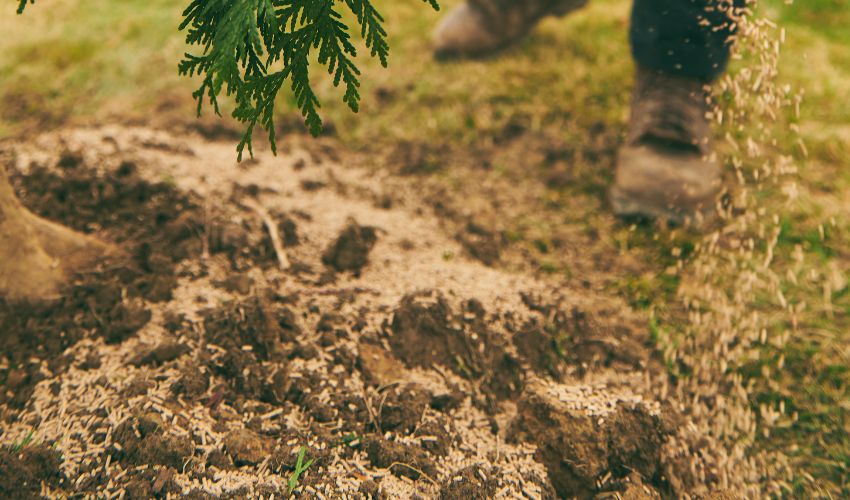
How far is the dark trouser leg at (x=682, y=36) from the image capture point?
1.97 meters

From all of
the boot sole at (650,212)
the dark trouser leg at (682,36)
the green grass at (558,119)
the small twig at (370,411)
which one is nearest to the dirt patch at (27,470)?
the small twig at (370,411)

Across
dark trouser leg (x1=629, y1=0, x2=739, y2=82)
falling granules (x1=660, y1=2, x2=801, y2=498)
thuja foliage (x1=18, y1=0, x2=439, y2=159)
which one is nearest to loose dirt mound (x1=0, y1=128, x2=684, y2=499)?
falling granules (x1=660, y1=2, x2=801, y2=498)

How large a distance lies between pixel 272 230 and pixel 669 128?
152 centimetres

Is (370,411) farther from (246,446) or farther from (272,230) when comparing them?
(272,230)

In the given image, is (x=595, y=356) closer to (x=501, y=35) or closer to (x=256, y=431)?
(x=256, y=431)

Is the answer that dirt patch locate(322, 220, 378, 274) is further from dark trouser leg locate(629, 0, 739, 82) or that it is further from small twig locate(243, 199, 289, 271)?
dark trouser leg locate(629, 0, 739, 82)

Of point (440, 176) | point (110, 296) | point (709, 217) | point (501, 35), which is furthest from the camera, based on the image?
point (501, 35)

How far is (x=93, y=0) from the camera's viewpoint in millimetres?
3766

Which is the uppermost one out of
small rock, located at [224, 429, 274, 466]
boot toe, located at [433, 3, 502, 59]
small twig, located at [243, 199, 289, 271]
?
boot toe, located at [433, 3, 502, 59]

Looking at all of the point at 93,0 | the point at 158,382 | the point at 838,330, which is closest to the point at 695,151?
the point at 838,330

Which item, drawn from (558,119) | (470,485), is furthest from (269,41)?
(558,119)

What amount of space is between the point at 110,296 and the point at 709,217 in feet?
6.72

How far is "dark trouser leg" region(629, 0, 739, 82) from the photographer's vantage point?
1.97 m

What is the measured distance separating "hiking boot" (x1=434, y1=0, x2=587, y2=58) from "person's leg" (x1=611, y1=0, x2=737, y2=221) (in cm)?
104
